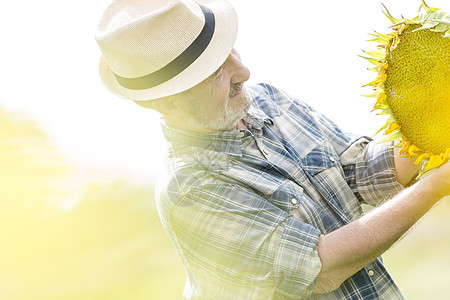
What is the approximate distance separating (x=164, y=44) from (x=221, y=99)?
0.33 meters

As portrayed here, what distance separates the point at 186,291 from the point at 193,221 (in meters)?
0.53

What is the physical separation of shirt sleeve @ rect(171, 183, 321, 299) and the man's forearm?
0.07 metres

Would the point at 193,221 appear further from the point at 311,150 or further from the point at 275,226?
the point at 311,150

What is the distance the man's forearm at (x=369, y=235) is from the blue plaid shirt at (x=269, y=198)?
6 cm

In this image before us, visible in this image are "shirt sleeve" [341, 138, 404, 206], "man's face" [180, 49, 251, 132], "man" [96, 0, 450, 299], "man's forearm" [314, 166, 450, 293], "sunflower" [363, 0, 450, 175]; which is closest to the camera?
"sunflower" [363, 0, 450, 175]

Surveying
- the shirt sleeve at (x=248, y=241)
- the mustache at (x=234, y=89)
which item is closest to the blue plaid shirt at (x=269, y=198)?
the shirt sleeve at (x=248, y=241)

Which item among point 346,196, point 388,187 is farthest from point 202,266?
point 388,187

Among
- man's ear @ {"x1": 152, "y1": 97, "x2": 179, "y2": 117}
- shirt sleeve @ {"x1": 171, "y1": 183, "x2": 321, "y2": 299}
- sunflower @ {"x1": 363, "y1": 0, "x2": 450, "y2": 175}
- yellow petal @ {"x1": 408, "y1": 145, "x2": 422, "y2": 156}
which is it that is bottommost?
shirt sleeve @ {"x1": 171, "y1": 183, "x2": 321, "y2": 299}

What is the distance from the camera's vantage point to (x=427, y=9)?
1593mm

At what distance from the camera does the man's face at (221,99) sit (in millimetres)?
2230

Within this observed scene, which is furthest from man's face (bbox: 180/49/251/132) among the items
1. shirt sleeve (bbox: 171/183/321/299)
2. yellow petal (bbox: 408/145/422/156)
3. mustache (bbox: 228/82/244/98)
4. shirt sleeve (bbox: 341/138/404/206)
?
yellow petal (bbox: 408/145/422/156)

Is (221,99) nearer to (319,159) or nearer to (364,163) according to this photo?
(319,159)

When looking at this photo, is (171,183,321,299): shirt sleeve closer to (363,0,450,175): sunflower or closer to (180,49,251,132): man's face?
(180,49,251,132): man's face

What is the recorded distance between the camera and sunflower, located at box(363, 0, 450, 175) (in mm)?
1624
